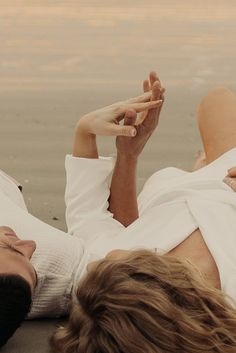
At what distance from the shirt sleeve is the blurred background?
1.75 feet

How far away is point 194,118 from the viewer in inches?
164

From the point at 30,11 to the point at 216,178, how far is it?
11.3ft

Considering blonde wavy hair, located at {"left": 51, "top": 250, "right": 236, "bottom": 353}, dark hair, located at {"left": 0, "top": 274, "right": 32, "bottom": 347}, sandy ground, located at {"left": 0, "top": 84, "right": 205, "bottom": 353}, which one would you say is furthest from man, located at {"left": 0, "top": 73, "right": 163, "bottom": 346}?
sandy ground, located at {"left": 0, "top": 84, "right": 205, "bottom": 353}

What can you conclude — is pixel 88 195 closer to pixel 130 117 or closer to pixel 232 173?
pixel 130 117

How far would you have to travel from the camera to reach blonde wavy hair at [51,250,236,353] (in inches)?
65.1

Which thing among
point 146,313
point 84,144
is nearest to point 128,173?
point 84,144

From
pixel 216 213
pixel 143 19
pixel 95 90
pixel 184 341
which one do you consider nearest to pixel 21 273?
pixel 184 341

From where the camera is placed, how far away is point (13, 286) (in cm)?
189

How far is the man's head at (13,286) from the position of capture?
1882mm

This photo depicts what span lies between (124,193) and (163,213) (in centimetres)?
23

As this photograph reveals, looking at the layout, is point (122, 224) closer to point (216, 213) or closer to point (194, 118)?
point (216, 213)

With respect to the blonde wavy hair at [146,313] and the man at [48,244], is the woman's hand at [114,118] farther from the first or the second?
the blonde wavy hair at [146,313]

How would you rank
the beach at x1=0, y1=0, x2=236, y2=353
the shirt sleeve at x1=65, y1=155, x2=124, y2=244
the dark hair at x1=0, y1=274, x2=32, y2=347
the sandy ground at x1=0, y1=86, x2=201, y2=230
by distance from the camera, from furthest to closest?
1. the beach at x1=0, y1=0, x2=236, y2=353
2. the sandy ground at x1=0, y1=86, x2=201, y2=230
3. the shirt sleeve at x1=65, y1=155, x2=124, y2=244
4. the dark hair at x1=0, y1=274, x2=32, y2=347

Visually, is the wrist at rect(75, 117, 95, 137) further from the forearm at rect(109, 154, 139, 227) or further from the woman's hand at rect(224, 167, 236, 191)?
the woman's hand at rect(224, 167, 236, 191)
